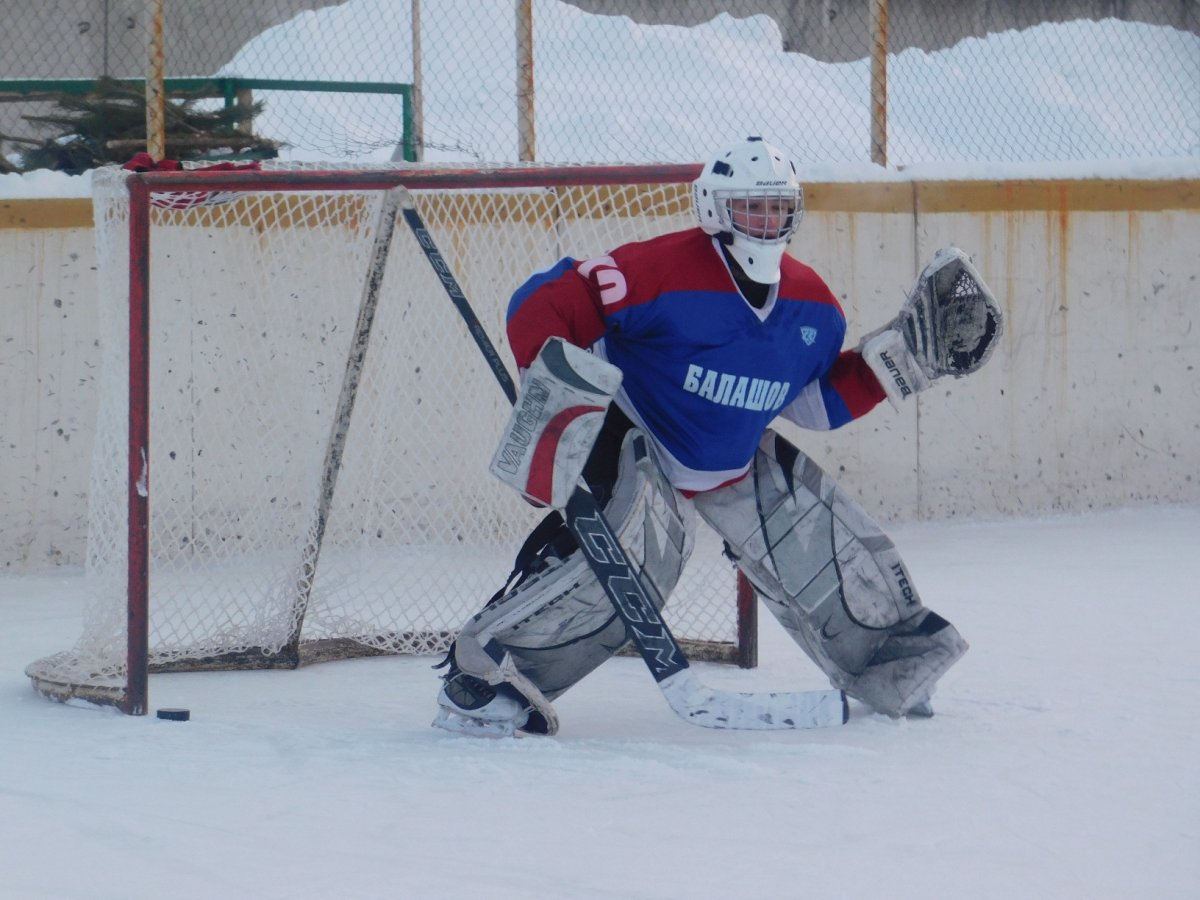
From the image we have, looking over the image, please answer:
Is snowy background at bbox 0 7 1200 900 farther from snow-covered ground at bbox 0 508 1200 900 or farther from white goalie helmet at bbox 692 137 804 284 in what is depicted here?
white goalie helmet at bbox 692 137 804 284

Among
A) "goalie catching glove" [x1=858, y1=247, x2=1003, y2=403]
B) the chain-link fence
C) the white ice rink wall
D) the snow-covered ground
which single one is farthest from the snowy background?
the chain-link fence

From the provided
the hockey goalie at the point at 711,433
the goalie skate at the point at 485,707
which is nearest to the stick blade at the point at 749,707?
the hockey goalie at the point at 711,433

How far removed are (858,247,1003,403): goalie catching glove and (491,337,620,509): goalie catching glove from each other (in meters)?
0.60

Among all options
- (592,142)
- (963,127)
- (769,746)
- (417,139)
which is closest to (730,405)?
(769,746)

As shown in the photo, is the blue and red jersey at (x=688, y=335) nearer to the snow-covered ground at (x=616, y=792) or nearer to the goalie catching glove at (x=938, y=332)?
the goalie catching glove at (x=938, y=332)

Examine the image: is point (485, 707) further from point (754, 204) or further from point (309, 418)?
point (309, 418)

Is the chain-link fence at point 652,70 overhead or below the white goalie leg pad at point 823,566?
overhead

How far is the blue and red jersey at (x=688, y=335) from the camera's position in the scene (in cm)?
279

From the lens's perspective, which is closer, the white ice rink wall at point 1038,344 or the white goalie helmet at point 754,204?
the white goalie helmet at point 754,204

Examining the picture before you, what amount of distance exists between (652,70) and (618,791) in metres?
6.92

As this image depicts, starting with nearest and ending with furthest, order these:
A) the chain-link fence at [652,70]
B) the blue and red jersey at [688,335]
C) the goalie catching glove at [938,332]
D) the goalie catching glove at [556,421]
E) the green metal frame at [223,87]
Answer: the goalie catching glove at [556,421] → the blue and red jersey at [688,335] → the goalie catching glove at [938,332] → the green metal frame at [223,87] → the chain-link fence at [652,70]

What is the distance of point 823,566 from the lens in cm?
301

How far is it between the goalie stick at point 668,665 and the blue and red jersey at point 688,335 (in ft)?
0.68

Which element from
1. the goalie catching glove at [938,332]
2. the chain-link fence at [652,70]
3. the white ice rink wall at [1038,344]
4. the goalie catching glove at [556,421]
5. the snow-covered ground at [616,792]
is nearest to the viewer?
the snow-covered ground at [616,792]
